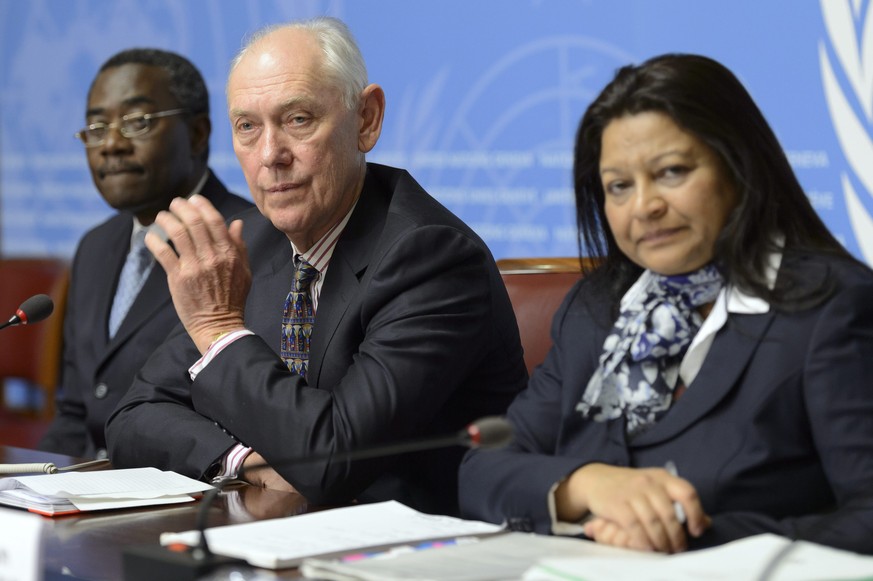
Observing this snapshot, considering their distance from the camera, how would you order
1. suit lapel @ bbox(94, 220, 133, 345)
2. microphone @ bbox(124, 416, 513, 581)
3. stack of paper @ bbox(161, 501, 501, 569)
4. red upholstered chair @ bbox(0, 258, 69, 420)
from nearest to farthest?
microphone @ bbox(124, 416, 513, 581)
stack of paper @ bbox(161, 501, 501, 569)
suit lapel @ bbox(94, 220, 133, 345)
red upholstered chair @ bbox(0, 258, 69, 420)

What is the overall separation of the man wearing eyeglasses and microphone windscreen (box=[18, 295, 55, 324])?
3.63 ft

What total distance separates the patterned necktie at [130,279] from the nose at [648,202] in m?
2.10

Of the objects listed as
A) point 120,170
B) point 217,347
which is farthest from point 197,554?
point 120,170

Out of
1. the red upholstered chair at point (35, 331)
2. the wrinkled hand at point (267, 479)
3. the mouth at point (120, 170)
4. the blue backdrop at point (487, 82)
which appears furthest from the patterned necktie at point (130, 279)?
the wrinkled hand at point (267, 479)

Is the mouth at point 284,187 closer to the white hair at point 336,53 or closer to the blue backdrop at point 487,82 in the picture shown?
the white hair at point 336,53

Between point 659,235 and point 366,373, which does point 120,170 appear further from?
point 659,235

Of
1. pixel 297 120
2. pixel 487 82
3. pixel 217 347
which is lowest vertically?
pixel 217 347

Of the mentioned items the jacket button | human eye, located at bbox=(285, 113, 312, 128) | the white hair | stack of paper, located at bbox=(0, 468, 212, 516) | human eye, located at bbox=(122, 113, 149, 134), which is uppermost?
human eye, located at bbox=(122, 113, 149, 134)

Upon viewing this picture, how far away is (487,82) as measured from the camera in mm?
3713

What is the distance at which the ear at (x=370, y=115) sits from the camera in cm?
253

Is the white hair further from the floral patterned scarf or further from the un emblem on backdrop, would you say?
the un emblem on backdrop

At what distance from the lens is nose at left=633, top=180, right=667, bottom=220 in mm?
1710

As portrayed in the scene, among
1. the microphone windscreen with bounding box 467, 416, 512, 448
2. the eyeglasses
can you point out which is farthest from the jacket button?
the microphone windscreen with bounding box 467, 416, 512, 448

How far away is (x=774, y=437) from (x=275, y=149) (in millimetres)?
1193
